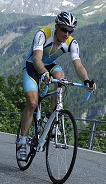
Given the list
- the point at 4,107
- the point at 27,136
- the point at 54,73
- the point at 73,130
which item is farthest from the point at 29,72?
the point at 4,107

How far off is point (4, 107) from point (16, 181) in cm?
6490

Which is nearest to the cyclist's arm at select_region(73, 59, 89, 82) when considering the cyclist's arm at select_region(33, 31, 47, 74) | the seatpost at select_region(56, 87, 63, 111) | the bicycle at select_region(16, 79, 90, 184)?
the bicycle at select_region(16, 79, 90, 184)

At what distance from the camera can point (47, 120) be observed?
21.9 feet

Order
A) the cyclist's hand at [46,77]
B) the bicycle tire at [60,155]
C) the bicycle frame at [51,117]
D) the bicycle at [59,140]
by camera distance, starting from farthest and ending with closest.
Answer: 1. the bicycle frame at [51,117]
2. the cyclist's hand at [46,77]
3. the bicycle at [59,140]
4. the bicycle tire at [60,155]

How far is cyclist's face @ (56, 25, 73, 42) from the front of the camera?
251 inches

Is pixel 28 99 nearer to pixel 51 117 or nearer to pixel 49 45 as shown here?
pixel 51 117

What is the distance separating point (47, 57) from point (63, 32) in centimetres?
58

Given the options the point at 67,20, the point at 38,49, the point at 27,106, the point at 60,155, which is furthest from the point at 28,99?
the point at 67,20

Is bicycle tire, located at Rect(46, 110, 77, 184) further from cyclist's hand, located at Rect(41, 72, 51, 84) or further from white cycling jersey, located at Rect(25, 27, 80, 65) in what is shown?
white cycling jersey, located at Rect(25, 27, 80, 65)

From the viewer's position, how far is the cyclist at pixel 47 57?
6393mm

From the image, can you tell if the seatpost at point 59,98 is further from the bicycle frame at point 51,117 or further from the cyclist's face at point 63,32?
the cyclist's face at point 63,32

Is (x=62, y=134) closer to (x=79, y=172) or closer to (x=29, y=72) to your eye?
(x=29, y=72)

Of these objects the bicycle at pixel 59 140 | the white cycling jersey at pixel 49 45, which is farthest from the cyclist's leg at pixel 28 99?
the white cycling jersey at pixel 49 45

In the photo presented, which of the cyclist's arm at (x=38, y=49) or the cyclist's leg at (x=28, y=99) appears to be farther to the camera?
the cyclist's leg at (x=28, y=99)
